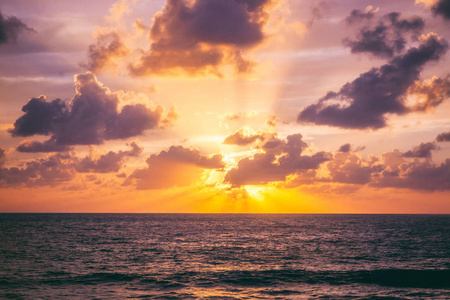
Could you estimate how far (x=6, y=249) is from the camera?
77875 millimetres

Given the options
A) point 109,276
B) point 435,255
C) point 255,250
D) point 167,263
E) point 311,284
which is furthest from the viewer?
point 255,250

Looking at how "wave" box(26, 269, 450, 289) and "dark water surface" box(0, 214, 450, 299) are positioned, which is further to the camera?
"wave" box(26, 269, 450, 289)

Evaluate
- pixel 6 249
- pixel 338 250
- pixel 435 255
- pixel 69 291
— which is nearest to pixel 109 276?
pixel 69 291

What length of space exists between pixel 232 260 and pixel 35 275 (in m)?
29.7

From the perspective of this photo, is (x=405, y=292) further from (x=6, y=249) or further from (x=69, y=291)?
(x=6, y=249)

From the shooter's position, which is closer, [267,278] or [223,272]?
[267,278]

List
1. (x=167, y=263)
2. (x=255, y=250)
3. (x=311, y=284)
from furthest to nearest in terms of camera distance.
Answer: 1. (x=255, y=250)
2. (x=167, y=263)
3. (x=311, y=284)

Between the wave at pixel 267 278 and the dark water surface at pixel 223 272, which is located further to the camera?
the wave at pixel 267 278

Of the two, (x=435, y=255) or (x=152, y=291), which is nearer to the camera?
(x=152, y=291)

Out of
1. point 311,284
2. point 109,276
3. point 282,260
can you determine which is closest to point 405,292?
point 311,284

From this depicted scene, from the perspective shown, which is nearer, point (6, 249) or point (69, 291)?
point (69, 291)

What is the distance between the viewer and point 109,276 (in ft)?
166

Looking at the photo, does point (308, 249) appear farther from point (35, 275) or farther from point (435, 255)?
point (35, 275)

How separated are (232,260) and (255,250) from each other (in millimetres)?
14250
